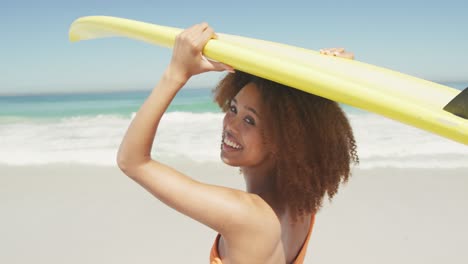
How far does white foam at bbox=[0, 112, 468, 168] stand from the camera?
7125 millimetres

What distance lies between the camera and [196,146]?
8.61 m

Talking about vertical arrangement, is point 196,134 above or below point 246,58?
below

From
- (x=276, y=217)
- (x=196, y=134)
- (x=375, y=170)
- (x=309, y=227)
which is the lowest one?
(x=196, y=134)

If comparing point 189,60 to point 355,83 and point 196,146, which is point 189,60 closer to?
point 355,83

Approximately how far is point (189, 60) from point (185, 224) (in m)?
3.43

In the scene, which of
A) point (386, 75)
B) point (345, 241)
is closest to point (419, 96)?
point (386, 75)

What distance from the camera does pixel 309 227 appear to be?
184cm

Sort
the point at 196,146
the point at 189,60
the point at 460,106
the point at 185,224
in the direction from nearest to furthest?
the point at 460,106 < the point at 189,60 < the point at 185,224 < the point at 196,146

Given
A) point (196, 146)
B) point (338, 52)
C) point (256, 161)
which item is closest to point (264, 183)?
point (256, 161)

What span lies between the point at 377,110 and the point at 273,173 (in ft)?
1.77

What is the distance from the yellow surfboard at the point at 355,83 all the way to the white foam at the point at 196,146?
5.21m

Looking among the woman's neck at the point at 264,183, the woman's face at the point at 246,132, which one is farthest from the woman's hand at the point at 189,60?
the woman's neck at the point at 264,183

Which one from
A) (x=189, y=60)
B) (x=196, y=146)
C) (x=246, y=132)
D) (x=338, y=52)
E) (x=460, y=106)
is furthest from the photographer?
(x=196, y=146)

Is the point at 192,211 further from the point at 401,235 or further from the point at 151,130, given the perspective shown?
the point at 401,235
